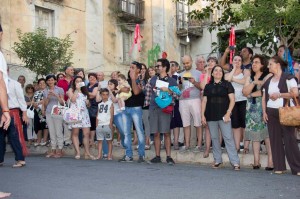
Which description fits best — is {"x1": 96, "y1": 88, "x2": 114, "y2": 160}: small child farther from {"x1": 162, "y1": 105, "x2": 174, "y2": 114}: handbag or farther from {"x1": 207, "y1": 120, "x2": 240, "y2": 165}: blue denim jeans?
{"x1": 207, "y1": 120, "x2": 240, "y2": 165}: blue denim jeans

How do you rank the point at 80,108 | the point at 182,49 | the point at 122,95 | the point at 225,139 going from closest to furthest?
the point at 225,139, the point at 122,95, the point at 80,108, the point at 182,49

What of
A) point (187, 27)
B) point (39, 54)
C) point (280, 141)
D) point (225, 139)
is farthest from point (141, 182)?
point (187, 27)

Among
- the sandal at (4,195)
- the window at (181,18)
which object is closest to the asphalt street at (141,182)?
the sandal at (4,195)

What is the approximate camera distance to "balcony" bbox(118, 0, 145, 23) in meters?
28.0

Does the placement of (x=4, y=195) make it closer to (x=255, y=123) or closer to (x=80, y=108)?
(x=255, y=123)

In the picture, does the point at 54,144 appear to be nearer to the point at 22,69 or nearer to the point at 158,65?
the point at 158,65

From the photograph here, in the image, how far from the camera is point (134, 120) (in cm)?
1005

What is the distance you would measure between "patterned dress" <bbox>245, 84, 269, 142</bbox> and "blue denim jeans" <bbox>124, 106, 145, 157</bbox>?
85.6 inches

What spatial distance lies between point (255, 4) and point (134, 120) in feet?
15.6

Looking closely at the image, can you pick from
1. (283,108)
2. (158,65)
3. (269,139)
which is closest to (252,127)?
(269,139)

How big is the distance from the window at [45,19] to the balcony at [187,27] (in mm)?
10668

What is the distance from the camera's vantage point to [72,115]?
10.6 m

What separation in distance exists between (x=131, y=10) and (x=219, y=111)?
21.2m

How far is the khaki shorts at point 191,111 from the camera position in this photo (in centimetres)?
1018
